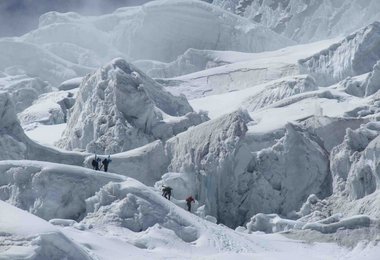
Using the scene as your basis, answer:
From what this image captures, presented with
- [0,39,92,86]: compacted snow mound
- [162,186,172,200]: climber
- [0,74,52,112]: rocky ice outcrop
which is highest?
[162,186,172,200]: climber

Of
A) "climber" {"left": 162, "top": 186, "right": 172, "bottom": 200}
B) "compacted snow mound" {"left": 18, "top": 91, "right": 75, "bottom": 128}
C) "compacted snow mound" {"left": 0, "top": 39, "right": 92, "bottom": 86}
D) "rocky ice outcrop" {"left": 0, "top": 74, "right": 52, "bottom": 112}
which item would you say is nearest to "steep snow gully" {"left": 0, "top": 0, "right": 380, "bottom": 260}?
"compacted snow mound" {"left": 18, "top": 91, "right": 75, "bottom": 128}

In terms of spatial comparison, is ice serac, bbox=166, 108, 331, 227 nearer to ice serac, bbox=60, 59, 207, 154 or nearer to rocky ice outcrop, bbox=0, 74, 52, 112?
ice serac, bbox=60, 59, 207, 154

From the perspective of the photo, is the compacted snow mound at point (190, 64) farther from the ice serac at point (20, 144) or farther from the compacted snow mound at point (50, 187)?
the compacted snow mound at point (50, 187)

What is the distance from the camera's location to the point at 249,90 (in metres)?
76.6

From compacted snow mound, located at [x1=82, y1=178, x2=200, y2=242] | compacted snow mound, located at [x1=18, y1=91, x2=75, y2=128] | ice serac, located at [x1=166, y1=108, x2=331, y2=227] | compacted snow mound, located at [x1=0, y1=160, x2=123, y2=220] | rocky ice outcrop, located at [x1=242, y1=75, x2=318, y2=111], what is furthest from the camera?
compacted snow mound, located at [x1=18, y1=91, x2=75, y2=128]

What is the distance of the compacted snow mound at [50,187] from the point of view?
3394cm

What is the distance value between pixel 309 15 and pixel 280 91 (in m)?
80.7

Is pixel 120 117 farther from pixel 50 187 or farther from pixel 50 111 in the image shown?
pixel 50 111

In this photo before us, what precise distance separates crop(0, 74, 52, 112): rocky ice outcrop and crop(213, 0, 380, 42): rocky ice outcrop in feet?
148

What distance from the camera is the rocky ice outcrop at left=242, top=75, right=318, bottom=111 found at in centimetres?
7050

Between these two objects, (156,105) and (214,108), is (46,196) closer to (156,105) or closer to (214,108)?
(156,105)

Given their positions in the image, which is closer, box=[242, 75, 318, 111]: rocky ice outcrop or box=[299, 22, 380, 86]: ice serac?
box=[242, 75, 318, 111]: rocky ice outcrop

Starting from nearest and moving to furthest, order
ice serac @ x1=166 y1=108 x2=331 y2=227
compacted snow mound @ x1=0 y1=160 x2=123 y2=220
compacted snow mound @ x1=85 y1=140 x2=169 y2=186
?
compacted snow mound @ x1=0 y1=160 x2=123 y2=220 < ice serac @ x1=166 y1=108 x2=331 y2=227 < compacted snow mound @ x1=85 y1=140 x2=169 y2=186

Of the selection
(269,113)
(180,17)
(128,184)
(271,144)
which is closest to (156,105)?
(269,113)
